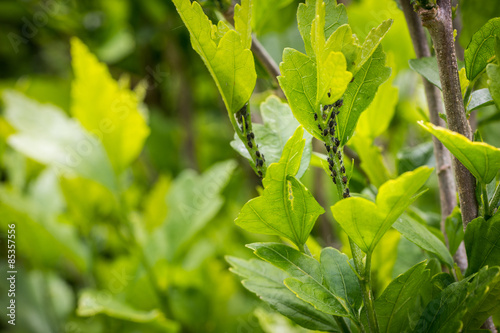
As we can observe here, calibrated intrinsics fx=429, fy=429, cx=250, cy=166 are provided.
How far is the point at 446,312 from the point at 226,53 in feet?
0.74

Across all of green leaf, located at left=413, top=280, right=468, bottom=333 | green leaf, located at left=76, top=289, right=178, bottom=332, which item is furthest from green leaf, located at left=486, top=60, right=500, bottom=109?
green leaf, located at left=76, top=289, right=178, bottom=332

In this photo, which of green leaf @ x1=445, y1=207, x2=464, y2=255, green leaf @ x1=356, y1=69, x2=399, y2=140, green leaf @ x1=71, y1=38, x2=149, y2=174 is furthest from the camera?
green leaf @ x1=71, y1=38, x2=149, y2=174

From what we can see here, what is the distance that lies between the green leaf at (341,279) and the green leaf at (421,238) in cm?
5

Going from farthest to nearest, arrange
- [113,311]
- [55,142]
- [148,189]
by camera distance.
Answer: [148,189], [55,142], [113,311]

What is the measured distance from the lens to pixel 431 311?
0.97 feet

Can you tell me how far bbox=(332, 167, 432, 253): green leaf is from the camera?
241mm

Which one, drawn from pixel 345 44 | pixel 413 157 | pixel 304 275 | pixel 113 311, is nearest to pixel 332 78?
pixel 345 44

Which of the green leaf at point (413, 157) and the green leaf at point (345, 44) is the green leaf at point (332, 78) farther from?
the green leaf at point (413, 157)

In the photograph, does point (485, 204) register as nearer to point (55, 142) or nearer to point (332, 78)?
point (332, 78)

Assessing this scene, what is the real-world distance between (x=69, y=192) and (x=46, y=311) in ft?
0.92

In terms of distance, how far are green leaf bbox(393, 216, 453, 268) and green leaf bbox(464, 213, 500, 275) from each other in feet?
0.08

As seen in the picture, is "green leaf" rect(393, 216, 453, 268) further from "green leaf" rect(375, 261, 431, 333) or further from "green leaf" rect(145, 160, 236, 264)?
"green leaf" rect(145, 160, 236, 264)

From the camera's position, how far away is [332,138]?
0.29 meters

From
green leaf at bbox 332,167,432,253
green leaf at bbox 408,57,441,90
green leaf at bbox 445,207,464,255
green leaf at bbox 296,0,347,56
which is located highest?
green leaf at bbox 296,0,347,56
